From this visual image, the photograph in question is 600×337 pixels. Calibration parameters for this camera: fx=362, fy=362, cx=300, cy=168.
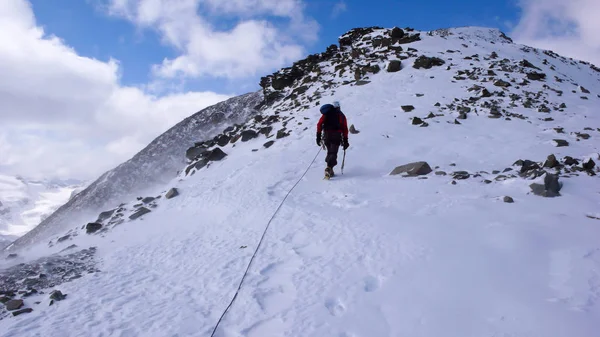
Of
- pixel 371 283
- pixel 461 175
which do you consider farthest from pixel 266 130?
pixel 371 283

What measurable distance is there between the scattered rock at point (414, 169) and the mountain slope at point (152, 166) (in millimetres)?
17319

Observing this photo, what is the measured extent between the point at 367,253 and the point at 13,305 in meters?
5.77

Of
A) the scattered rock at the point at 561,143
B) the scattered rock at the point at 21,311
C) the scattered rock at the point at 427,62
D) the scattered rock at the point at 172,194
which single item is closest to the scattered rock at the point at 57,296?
the scattered rock at the point at 21,311

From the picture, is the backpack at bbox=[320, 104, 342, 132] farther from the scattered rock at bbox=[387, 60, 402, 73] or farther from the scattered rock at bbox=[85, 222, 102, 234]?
the scattered rock at bbox=[387, 60, 402, 73]

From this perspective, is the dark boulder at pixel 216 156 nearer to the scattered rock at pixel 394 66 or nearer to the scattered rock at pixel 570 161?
the scattered rock at pixel 394 66

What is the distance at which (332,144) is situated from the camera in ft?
36.3

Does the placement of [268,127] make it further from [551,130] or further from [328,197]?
[551,130]

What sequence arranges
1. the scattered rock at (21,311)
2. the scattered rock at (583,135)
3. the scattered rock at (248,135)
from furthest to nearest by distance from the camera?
the scattered rock at (248,135) → the scattered rock at (583,135) → the scattered rock at (21,311)

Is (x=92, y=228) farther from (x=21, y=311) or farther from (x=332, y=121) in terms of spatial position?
(x=332, y=121)

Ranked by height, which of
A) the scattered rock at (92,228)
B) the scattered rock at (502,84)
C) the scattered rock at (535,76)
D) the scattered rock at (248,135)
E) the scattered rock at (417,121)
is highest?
the scattered rock at (535,76)

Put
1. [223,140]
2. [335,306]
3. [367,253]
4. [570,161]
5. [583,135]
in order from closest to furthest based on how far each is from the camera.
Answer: [335,306] → [367,253] → [570,161] → [583,135] → [223,140]

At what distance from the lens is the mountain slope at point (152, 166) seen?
24125 mm

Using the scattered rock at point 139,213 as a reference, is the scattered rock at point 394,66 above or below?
above

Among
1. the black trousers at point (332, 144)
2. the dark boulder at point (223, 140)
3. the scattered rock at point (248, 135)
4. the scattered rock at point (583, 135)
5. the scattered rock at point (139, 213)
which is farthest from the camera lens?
the dark boulder at point (223, 140)
